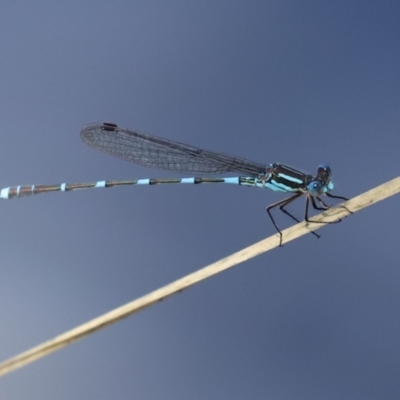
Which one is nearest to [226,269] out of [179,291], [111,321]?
[179,291]

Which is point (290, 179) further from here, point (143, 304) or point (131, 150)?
point (143, 304)

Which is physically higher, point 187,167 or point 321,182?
point 187,167

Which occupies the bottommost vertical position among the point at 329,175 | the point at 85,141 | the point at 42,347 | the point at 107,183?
the point at 42,347

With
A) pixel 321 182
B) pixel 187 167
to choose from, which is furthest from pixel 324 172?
pixel 187 167

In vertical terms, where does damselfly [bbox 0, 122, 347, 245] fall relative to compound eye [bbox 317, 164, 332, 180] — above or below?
above

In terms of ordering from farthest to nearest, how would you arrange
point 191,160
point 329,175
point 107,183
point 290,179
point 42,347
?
point 191,160 < point 107,183 < point 290,179 < point 329,175 < point 42,347

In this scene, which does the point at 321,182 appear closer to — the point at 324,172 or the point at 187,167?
the point at 324,172

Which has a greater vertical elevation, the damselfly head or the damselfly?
the damselfly

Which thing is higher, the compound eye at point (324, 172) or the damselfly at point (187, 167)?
the damselfly at point (187, 167)
